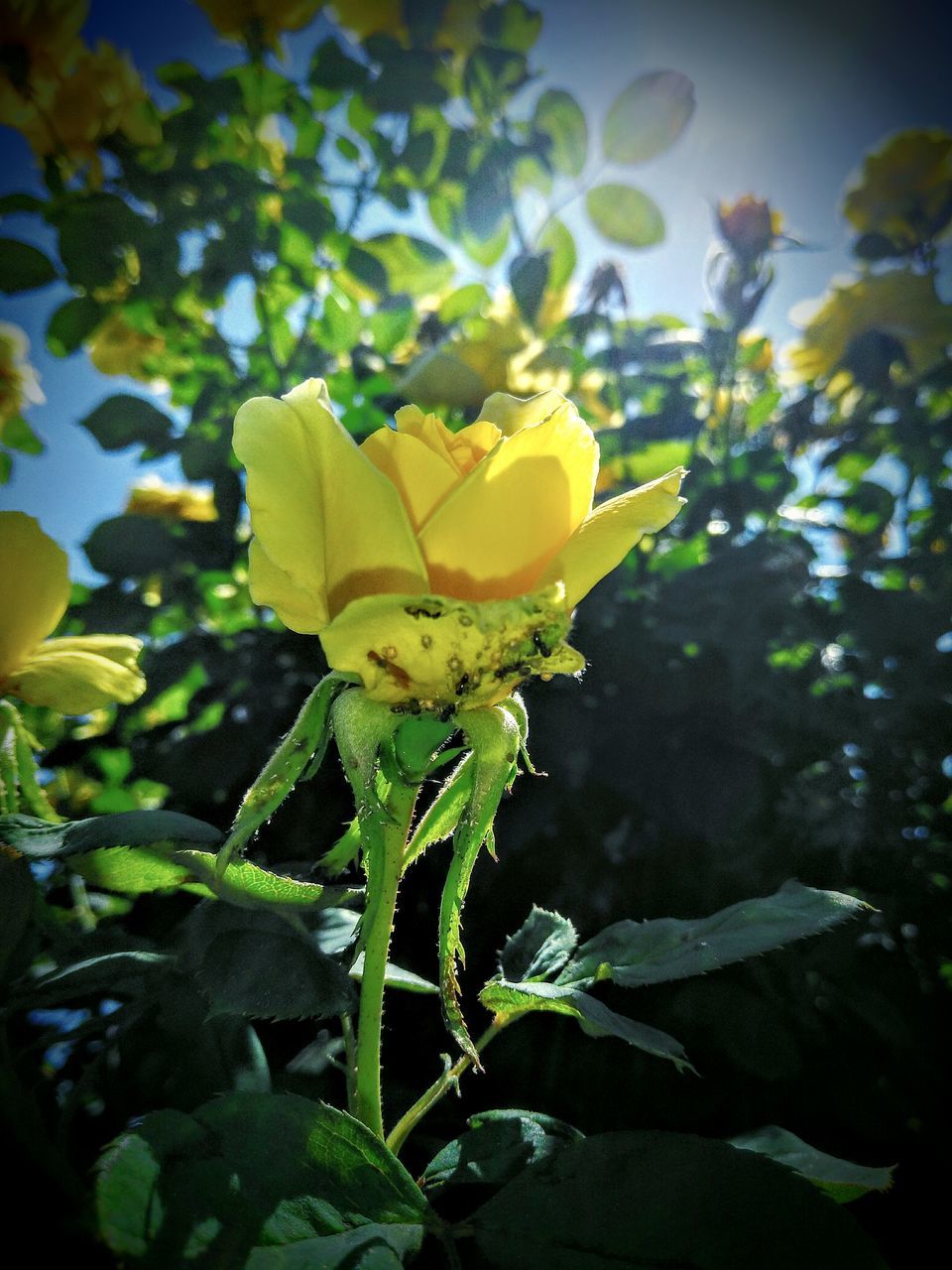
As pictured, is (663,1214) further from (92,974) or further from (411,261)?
(411,261)

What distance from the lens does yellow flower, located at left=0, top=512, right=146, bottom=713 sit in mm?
497

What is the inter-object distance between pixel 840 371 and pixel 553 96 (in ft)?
2.29

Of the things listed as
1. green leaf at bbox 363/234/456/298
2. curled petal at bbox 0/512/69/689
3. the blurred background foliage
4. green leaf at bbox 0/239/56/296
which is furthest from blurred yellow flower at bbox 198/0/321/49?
curled petal at bbox 0/512/69/689

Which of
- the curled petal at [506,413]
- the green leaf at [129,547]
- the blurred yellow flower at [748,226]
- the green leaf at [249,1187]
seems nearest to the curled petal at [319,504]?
the curled petal at [506,413]

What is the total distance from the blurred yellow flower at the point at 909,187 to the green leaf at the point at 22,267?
1.55 metres

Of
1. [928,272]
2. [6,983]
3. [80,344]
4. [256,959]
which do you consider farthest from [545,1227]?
[928,272]

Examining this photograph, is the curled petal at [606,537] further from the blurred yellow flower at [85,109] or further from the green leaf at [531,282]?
the blurred yellow flower at [85,109]

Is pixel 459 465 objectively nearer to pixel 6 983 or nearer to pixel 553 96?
pixel 6 983

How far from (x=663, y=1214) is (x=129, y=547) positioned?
0.92m

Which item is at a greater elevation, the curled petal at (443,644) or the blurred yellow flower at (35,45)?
the blurred yellow flower at (35,45)

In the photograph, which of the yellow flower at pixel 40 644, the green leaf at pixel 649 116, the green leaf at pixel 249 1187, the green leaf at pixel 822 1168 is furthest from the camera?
the green leaf at pixel 649 116

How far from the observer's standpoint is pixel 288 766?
32 cm

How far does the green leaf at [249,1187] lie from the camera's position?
26 cm

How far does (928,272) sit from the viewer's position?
4.55 ft
